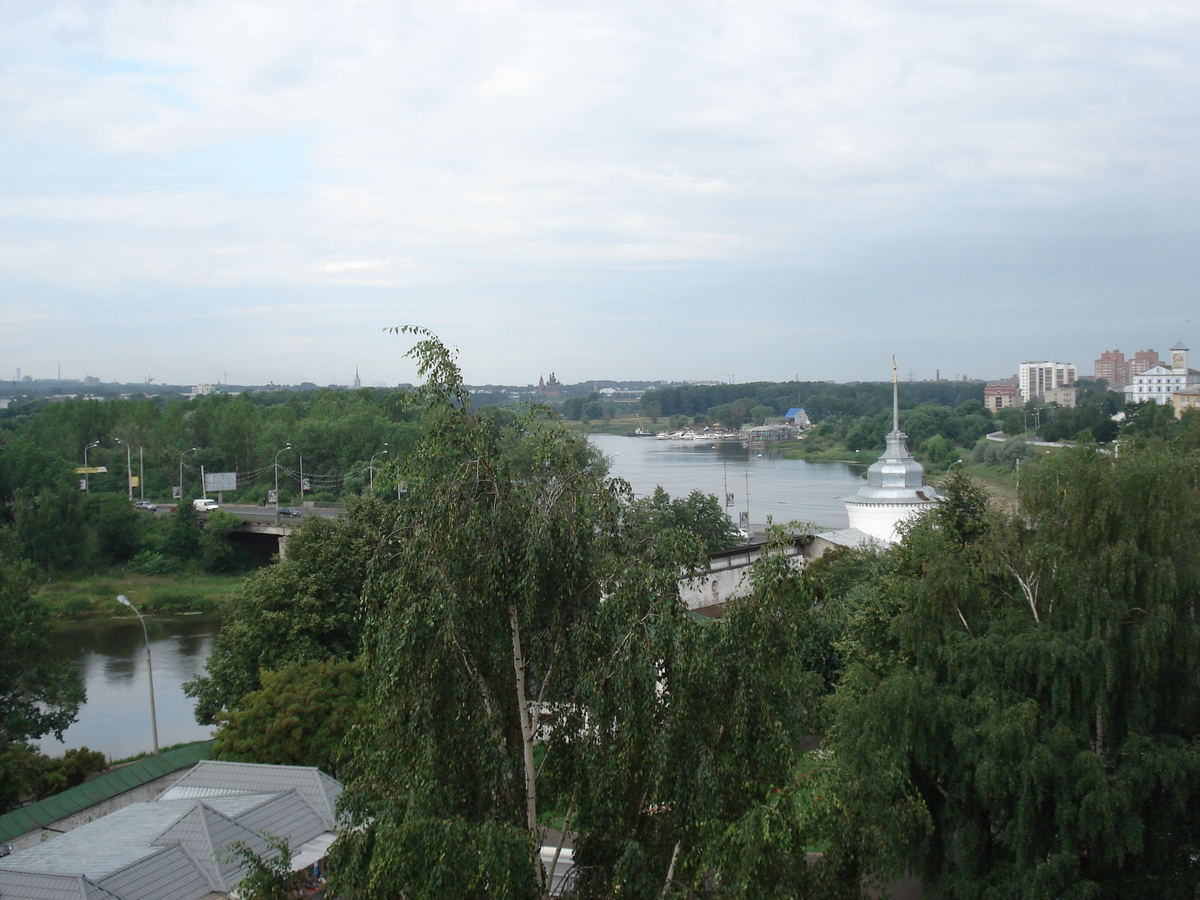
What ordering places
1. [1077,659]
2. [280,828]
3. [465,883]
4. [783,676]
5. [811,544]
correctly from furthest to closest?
[811,544], [280,828], [1077,659], [783,676], [465,883]

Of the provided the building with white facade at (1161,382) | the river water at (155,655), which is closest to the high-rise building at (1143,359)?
the building with white facade at (1161,382)

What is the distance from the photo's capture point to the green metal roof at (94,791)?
43.1 ft

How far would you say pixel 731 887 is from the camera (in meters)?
5.26

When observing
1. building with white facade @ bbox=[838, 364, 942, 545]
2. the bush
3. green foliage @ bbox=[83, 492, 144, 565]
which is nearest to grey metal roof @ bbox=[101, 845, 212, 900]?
building with white facade @ bbox=[838, 364, 942, 545]

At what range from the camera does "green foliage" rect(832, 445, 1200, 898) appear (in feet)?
31.7

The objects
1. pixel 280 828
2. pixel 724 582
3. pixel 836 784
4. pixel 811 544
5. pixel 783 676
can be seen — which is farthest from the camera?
pixel 811 544

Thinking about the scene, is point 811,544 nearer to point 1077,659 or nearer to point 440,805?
point 1077,659

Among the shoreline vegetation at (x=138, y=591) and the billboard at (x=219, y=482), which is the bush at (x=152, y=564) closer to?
the shoreline vegetation at (x=138, y=591)

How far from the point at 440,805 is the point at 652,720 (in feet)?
4.44

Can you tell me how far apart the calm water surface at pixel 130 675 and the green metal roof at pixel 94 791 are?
5.60 meters

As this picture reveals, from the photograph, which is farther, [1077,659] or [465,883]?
[1077,659]

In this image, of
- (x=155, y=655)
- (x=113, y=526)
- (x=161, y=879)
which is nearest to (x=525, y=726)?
(x=161, y=879)

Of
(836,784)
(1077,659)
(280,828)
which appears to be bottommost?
(280,828)

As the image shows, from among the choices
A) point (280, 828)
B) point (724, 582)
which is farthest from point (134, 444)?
point (280, 828)
